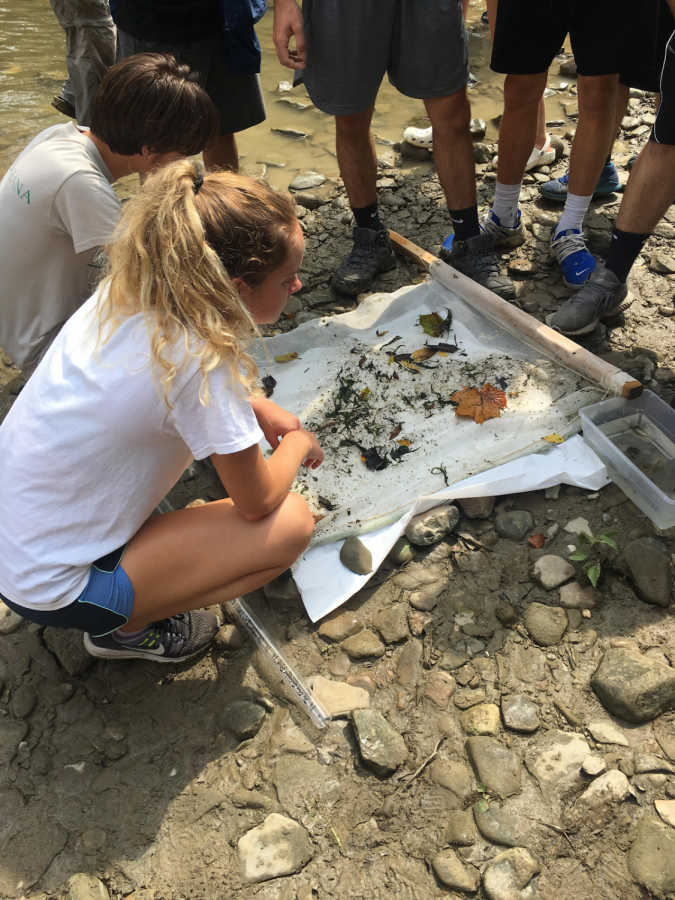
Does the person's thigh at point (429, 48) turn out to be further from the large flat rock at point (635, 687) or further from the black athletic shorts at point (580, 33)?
the large flat rock at point (635, 687)

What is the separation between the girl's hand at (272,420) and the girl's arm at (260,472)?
4 cm

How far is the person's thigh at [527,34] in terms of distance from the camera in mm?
2604

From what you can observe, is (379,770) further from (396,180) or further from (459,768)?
(396,180)

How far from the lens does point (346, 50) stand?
2.63m

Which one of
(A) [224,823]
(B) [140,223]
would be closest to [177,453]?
(B) [140,223]

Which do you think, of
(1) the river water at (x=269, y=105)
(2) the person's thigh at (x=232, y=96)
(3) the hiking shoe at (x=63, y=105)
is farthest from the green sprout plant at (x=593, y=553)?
(3) the hiking shoe at (x=63, y=105)

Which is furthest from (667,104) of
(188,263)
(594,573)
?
(188,263)

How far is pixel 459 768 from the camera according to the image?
5.43ft

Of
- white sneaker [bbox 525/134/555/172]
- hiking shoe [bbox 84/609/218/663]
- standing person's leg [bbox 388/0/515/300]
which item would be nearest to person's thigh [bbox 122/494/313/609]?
hiking shoe [bbox 84/609/218/663]

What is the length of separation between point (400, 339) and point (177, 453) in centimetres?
146

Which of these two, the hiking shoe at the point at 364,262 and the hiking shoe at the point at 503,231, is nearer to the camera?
the hiking shoe at the point at 364,262

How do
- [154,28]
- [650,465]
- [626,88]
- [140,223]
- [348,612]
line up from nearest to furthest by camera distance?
[140,223] < [348,612] < [650,465] < [154,28] < [626,88]

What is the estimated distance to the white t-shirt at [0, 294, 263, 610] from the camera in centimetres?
142

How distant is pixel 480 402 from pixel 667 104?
4.06ft
